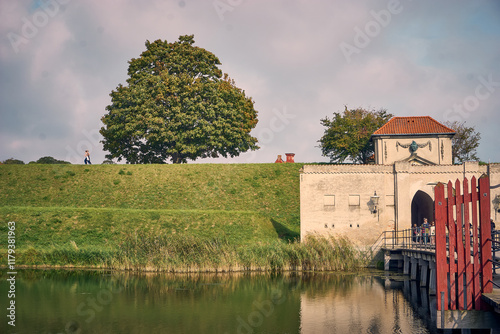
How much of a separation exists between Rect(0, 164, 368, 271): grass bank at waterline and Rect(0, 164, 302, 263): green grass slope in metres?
0.08

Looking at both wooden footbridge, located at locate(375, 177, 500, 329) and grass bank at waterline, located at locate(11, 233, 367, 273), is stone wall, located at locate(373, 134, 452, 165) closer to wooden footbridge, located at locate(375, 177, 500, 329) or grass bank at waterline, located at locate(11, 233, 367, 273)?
grass bank at waterline, located at locate(11, 233, 367, 273)

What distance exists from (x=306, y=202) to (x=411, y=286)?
1090 centimetres

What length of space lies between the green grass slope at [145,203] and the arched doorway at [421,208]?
10519 millimetres

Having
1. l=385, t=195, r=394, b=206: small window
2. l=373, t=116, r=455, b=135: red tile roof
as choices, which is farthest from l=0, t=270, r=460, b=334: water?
l=373, t=116, r=455, b=135: red tile roof

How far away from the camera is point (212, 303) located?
25.0 metres

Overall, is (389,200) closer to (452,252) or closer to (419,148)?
(419,148)

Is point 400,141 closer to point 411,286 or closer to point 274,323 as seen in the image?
point 411,286

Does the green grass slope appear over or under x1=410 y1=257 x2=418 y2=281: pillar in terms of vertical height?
over

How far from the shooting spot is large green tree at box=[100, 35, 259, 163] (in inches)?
2355

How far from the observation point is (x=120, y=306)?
80.1 ft

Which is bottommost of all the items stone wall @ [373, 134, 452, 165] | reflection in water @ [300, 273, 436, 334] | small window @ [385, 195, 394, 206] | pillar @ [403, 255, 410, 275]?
reflection in water @ [300, 273, 436, 334]

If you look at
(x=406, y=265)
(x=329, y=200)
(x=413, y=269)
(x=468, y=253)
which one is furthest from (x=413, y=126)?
(x=468, y=253)

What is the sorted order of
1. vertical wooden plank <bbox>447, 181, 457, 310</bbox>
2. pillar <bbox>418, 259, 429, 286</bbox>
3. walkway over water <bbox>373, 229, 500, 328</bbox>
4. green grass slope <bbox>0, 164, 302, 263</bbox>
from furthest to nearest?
green grass slope <bbox>0, 164, 302, 263</bbox> < pillar <bbox>418, 259, 429, 286</bbox> < vertical wooden plank <bbox>447, 181, 457, 310</bbox> < walkway over water <bbox>373, 229, 500, 328</bbox>

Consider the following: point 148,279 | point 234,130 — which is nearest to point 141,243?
point 148,279
